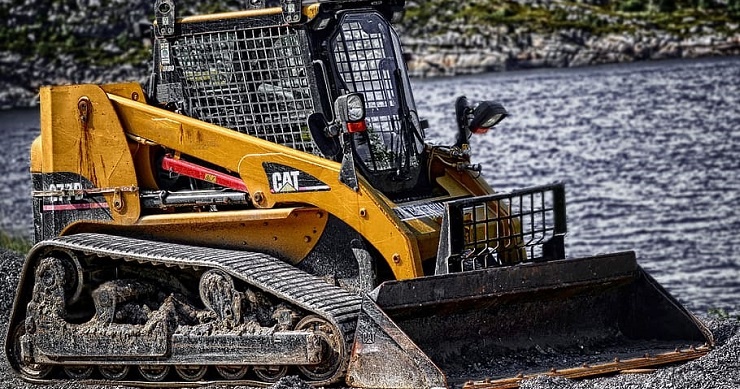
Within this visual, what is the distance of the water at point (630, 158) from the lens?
26.6m

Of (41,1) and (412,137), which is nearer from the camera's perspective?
(412,137)

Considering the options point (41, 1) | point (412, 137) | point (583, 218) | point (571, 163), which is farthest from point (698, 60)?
point (412, 137)

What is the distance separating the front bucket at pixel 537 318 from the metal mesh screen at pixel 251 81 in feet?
5.76

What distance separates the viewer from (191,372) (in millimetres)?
12555

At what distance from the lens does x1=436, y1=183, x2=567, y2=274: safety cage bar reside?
12211 mm

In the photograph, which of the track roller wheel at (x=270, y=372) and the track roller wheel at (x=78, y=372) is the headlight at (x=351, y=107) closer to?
the track roller wheel at (x=270, y=372)

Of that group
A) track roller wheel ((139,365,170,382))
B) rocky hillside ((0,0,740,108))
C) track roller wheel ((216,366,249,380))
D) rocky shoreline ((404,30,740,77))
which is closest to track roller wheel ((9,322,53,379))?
track roller wheel ((139,365,170,382))

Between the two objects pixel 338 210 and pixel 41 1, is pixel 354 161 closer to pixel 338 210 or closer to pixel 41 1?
pixel 338 210

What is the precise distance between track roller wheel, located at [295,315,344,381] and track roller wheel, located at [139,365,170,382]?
129cm

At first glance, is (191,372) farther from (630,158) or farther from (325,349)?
(630,158)

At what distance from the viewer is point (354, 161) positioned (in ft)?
41.2

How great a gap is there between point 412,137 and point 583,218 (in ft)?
61.7

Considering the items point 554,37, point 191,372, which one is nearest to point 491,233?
point 191,372

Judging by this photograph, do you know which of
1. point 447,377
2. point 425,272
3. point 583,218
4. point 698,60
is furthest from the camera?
point 698,60
